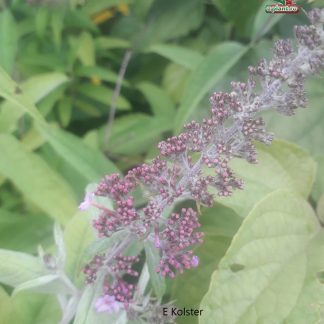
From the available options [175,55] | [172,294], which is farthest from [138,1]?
[172,294]

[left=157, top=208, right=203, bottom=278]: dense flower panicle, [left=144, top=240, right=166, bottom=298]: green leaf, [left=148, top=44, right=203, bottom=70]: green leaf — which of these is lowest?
[left=144, top=240, right=166, bottom=298]: green leaf

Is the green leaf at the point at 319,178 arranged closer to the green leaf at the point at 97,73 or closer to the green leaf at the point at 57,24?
the green leaf at the point at 97,73

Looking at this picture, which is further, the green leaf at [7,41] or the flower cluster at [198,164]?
the green leaf at [7,41]

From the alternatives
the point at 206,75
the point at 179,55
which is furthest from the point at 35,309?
the point at 179,55

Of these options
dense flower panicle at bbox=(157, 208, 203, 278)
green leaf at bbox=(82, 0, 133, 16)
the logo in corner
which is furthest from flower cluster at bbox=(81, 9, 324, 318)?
green leaf at bbox=(82, 0, 133, 16)

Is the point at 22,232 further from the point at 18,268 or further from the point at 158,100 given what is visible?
the point at 158,100

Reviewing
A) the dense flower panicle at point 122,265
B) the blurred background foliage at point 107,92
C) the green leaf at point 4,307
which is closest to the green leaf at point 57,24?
the blurred background foliage at point 107,92

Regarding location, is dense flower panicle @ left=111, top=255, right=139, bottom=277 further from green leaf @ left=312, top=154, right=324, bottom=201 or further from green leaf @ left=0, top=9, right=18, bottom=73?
green leaf @ left=0, top=9, right=18, bottom=73

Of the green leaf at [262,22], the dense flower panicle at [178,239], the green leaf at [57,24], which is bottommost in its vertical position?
the dense flower panicle at [178,239]
